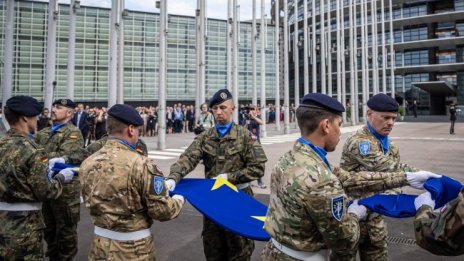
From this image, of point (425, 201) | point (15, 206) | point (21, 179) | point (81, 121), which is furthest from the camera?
point (81, 121)

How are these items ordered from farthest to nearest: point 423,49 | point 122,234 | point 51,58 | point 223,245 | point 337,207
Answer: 1. point 423,49
2. point 51,58
3. point 223,245
4. point 122,234
5. point 337,207

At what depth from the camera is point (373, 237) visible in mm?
3559

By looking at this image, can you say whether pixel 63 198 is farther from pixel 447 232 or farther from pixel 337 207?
pixel 447 232

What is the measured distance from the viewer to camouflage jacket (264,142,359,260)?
83.5 inches

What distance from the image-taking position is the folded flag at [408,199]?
2.65 metres

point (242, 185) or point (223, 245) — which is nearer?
point (223, 245)

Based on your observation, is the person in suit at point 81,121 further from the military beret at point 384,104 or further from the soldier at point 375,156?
the military beret at point 384,104

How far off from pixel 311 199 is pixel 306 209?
87mm

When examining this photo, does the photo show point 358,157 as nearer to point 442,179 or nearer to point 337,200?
point 442,179

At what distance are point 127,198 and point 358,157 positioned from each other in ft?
7.78

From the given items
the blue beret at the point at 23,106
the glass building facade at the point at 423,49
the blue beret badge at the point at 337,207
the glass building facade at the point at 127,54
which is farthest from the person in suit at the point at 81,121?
the glass building facade at the point at 423,49

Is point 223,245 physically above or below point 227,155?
below

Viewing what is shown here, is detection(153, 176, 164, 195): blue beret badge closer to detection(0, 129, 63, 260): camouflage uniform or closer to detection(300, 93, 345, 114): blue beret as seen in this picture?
detection(300, 93, 345, 114): blue beret

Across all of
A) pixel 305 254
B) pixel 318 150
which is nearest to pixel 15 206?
pixel 305 254
